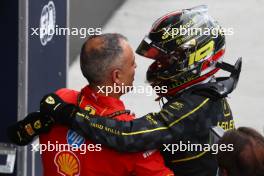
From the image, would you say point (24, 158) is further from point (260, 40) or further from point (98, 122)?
point (260, 40)

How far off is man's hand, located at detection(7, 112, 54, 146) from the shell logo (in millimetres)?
130

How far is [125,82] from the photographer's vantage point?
3.01 metres

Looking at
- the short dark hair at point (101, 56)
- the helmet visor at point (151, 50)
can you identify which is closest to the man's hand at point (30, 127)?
the short dark hair at point (101, 56)

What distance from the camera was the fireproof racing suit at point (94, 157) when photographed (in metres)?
2.96

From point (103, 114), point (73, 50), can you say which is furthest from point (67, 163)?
point (73, 50)

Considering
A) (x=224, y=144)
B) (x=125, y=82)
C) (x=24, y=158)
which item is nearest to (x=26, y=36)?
(x=24, y=158)

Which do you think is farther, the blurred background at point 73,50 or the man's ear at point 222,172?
the blurred background at point 73,50

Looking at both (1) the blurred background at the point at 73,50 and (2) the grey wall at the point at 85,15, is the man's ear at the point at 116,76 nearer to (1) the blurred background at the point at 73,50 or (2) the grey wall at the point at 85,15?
(1) the blurred background at the point at 73,50

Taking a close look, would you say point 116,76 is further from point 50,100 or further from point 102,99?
point 50,100

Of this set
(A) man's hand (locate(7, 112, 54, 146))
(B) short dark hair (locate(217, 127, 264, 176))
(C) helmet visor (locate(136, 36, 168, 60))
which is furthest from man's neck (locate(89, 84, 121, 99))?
(B) short dark hair (locate(217, 127, 264, 176))

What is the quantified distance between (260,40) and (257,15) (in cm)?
68

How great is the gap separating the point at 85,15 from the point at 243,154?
273 inches

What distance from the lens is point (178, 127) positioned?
309 centimetres

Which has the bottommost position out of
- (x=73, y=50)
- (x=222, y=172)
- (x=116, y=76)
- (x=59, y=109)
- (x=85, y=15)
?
(x=73, y=50)
